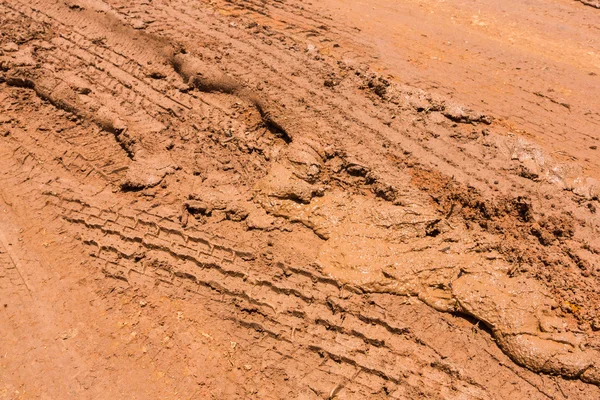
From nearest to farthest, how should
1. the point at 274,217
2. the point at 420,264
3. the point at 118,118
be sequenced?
the point at 420,264, the point at 274,217, the point at 118,118

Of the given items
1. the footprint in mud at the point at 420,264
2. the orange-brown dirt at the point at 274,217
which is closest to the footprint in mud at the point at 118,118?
the orange-brown dirt at the point at 274,217

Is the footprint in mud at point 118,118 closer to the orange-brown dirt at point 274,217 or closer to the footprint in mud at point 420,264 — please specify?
the orange-brown dirt at point 274,217

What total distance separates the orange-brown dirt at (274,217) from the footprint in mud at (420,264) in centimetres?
2

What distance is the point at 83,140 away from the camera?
5.66 metres

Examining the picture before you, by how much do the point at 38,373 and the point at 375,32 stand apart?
7.46 meters

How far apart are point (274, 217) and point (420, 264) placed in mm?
1721

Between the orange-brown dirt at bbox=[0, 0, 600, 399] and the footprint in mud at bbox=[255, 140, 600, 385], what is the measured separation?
2 cm

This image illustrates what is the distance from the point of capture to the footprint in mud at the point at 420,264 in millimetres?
3826

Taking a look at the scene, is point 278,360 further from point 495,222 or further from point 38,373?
point 495,222

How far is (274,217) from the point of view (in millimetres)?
4762

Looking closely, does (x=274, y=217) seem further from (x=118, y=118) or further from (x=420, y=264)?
(x=118, y=118)

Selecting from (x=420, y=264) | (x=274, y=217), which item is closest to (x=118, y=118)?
(x=274, y=217)

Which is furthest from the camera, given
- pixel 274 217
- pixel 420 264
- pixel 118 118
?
pixel 118 118

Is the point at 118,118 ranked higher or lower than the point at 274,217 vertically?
higher
